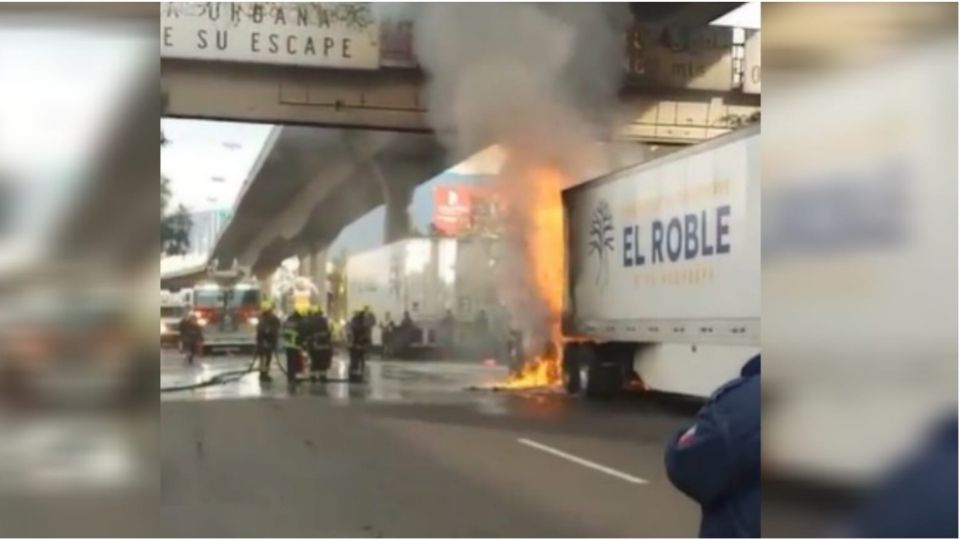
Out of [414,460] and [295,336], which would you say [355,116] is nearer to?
[295,336]

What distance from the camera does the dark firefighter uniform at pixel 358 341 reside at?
3.00 m

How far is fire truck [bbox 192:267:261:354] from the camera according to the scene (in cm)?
257

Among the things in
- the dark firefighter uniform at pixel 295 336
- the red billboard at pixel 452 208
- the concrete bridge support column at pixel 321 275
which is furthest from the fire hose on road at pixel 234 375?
the red billboard at pixel 452 208

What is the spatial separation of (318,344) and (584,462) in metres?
0.85

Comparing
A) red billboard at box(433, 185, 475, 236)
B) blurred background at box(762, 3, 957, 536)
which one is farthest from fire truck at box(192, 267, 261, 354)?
blurred background at box(762, 3, 957, 536)

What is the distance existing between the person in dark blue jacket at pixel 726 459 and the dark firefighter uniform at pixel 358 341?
5.43ft

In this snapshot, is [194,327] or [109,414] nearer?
[109,414]

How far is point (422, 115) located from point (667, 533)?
5.15 feet

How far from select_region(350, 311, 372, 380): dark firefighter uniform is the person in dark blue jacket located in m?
1.65

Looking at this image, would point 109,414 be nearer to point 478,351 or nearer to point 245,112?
point 245,112

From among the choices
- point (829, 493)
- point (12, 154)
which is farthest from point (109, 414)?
point (829, 493)

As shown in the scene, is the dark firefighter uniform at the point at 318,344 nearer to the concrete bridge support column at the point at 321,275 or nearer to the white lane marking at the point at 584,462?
the concrete bridge support column at the point at 321,275

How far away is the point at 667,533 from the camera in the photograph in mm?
2559

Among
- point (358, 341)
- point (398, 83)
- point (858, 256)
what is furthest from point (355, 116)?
point (858, 256)
